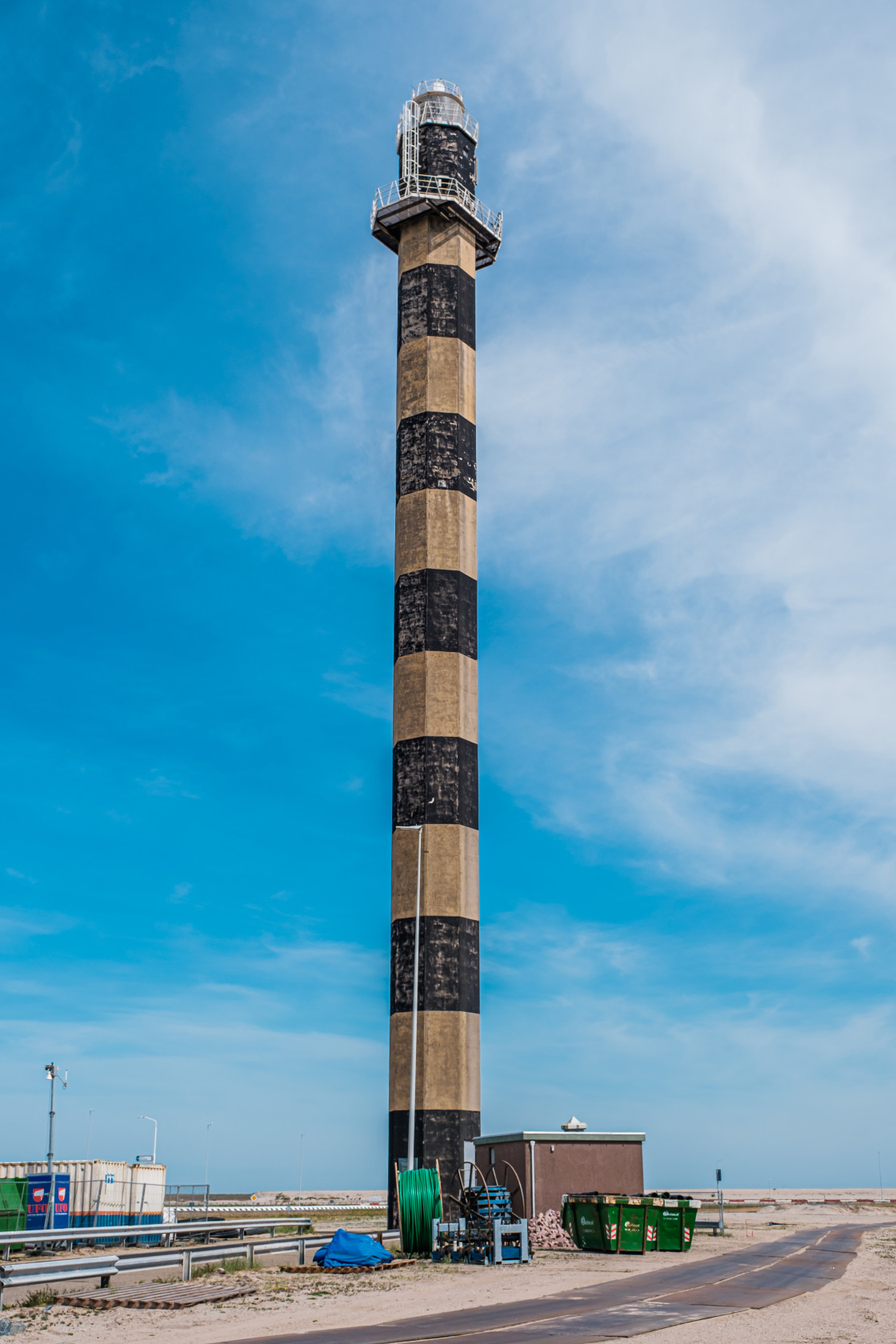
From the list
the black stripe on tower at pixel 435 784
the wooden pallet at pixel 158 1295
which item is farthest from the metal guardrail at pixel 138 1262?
the black stripe on tower at pixel 435 784

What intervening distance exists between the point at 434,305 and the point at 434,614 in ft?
44.7

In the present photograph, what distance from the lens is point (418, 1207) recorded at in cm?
3075

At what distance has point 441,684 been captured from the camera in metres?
44.5

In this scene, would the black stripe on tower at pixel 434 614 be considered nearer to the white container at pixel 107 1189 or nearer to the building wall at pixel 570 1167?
the building wall at pixel 570 1167

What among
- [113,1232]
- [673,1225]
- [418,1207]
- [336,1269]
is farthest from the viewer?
[673,1225]

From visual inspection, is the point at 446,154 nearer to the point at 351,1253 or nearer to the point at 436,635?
the point at 436,635

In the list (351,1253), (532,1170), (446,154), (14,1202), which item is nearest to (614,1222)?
(532,1170)

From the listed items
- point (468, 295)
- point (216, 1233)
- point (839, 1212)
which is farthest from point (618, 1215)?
point (839, 1212)

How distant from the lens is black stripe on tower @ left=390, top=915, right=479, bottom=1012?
41.1 metres

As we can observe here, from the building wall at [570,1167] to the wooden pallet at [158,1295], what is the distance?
15.0 metres

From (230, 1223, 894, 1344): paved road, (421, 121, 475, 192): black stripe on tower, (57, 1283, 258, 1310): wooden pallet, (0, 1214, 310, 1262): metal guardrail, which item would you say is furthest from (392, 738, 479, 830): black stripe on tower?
(421, 121, 475, 192): black stripe on tower

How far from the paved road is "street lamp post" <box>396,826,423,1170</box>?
895 centimetres

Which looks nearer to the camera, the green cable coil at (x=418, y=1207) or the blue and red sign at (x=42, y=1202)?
the green cable coil at (x=418, y=1207)

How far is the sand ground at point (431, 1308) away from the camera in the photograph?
17703 mm
